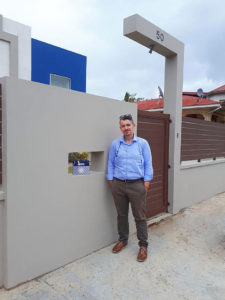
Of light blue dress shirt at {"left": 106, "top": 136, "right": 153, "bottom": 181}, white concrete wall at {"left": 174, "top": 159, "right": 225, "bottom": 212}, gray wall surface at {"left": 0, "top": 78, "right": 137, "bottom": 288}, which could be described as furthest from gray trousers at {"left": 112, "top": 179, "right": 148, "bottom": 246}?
white concrete wall at {"left": 174, "top": 159, "right": 225, "bottom": 212}

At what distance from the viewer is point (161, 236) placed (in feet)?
13.7

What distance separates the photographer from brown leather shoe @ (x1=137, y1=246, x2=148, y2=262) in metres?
3.32

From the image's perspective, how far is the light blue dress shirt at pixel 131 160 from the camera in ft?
11.0

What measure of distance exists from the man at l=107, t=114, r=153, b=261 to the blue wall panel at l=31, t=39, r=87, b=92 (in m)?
8.09

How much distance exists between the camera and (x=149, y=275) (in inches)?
118

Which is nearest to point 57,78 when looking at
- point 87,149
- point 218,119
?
point 218,119

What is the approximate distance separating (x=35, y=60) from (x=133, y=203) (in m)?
8.93

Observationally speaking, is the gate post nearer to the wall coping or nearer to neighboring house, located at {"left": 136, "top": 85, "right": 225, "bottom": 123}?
the wall coping

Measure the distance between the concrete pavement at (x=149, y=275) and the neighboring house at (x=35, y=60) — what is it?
6.70 m

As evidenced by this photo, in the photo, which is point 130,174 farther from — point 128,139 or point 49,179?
point 49,179

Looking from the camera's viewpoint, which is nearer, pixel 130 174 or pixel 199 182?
pixel 130 174

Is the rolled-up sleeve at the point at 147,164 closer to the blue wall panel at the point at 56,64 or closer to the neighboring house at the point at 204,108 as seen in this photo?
the neighboring house at the point at 204,108

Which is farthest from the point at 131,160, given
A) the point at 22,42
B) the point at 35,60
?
the point at 35,60

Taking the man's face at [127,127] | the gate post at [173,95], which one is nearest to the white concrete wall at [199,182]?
the gate post at [173,95]
